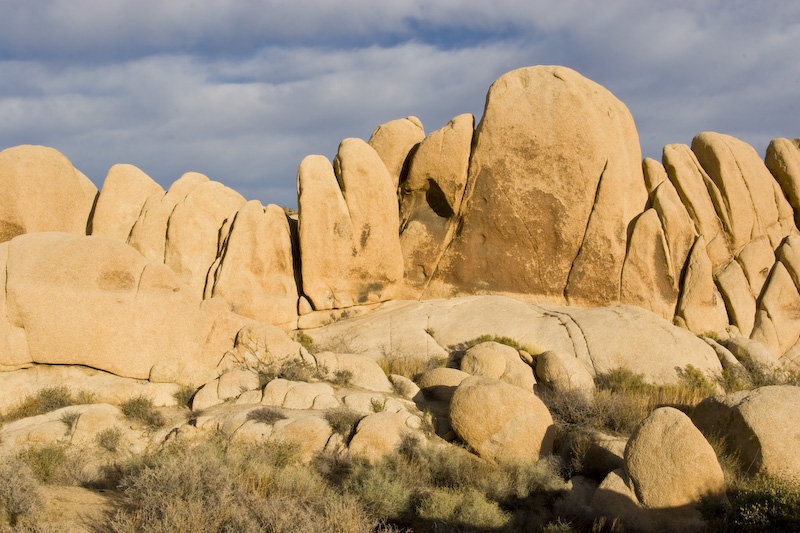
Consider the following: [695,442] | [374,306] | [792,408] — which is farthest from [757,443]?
[374,306]

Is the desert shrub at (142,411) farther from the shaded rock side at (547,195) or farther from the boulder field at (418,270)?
the shaded rock side at (547,195)

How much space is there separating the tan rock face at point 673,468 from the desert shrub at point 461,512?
1.79 m

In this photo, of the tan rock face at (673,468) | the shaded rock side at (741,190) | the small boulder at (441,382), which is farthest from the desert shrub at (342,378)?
the shaded rock side at (741,190)

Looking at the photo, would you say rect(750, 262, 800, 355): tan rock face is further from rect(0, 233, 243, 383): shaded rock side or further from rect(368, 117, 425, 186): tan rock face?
rect(0, 233, 243, 383): shaded rock side

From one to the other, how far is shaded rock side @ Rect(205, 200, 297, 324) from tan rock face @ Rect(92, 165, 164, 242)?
311 cm

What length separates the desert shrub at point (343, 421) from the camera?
1020 cm

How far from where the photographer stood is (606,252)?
58.4ft

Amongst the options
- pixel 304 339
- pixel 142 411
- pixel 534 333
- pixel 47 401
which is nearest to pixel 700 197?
pixel 534 333

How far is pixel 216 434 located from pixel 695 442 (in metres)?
7.13

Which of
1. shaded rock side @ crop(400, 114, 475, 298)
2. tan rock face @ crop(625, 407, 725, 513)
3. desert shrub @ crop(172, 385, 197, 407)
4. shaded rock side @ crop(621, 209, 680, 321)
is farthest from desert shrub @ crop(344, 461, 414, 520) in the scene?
shaded rock side @ crop(621, 209, 680, 321)

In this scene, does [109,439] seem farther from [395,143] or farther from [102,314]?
[395,143]

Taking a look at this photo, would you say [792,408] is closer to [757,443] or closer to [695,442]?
[757,443]

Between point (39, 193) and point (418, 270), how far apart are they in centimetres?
1052

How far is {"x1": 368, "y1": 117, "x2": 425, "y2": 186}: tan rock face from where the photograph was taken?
19.5 m
